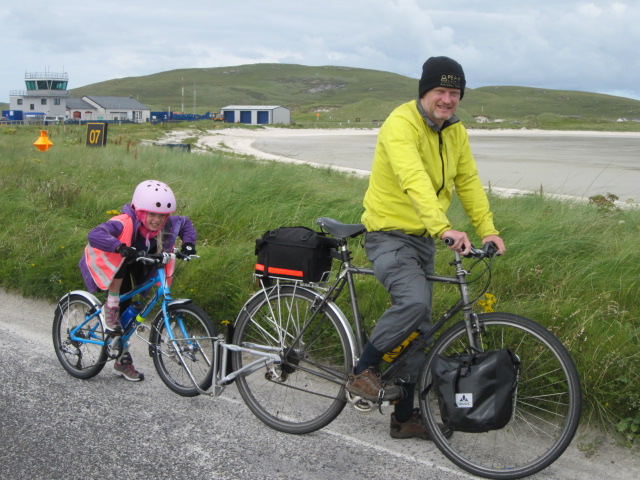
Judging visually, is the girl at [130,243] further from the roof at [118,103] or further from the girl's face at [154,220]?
the roof at [118,103]

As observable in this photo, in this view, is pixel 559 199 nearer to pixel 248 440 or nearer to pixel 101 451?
pixel 248 440

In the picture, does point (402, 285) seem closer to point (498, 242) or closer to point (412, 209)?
point (412, 209)

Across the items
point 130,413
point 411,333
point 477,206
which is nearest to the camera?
point 411,333

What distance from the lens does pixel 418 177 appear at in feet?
12.4

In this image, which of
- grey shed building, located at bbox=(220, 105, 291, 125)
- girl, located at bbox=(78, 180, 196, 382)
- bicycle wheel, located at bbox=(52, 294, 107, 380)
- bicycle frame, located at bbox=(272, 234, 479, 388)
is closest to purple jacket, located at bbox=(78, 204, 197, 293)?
girl, located at bbox=(78, 180, 196, 382)

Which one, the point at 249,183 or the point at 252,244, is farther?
the point at 249,183

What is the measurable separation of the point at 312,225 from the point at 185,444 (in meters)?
4.35

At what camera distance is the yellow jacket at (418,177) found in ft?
12.4

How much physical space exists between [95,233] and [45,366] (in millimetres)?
1424

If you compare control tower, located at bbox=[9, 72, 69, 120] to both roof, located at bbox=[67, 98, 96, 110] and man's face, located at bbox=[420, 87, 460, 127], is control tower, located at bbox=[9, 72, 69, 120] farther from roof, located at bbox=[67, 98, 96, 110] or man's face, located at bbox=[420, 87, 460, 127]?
man's face, located at bbox=[420, 87, 460, 127]

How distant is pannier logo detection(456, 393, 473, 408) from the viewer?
3.79 m

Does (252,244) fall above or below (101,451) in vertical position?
above

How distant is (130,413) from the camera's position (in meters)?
4.65

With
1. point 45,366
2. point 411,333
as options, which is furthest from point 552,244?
point 45,366
